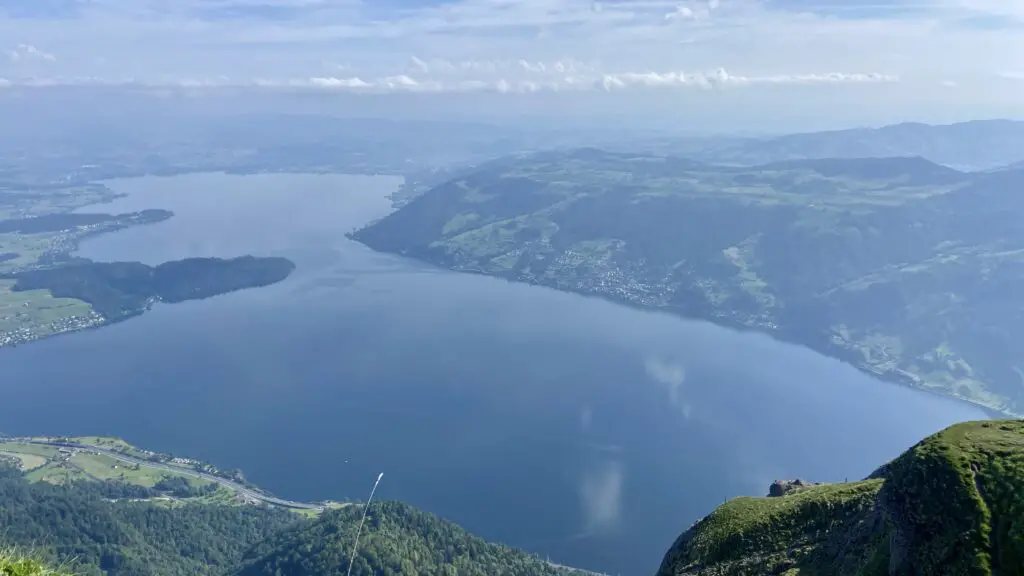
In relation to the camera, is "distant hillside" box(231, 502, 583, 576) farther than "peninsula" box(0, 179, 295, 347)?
No

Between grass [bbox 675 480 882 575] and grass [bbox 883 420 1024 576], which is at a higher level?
grass [bbox 883 420 1024 576]

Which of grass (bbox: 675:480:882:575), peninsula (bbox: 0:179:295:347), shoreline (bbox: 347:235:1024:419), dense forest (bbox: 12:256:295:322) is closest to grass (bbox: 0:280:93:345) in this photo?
peninsula (bbox: 0:179:295:347)

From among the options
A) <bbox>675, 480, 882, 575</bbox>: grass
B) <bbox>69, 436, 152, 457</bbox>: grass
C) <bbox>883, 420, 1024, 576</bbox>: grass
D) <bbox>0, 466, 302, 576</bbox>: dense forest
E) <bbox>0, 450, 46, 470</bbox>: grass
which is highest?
<bbox>883, 420, 1024, 576</bbox>: grass

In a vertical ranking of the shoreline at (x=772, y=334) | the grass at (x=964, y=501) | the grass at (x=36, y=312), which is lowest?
Answer: the shoreline at (x=772, y=334)

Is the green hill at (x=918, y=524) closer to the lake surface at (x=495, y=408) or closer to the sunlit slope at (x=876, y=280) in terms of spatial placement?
the lake surface at (x=495, y=408)

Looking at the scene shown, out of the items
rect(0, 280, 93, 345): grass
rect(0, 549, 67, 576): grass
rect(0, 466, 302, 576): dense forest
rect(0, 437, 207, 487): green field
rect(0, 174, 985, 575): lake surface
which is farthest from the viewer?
rect(0, 280, 93, 345): grass

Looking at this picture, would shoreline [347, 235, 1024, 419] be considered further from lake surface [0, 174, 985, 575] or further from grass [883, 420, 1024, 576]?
grass [883, 420, 1024, 576]

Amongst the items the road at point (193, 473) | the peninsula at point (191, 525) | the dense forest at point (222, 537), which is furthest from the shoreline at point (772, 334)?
the road at point (193, 473)

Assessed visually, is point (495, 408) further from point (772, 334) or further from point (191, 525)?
point (772, 334)
